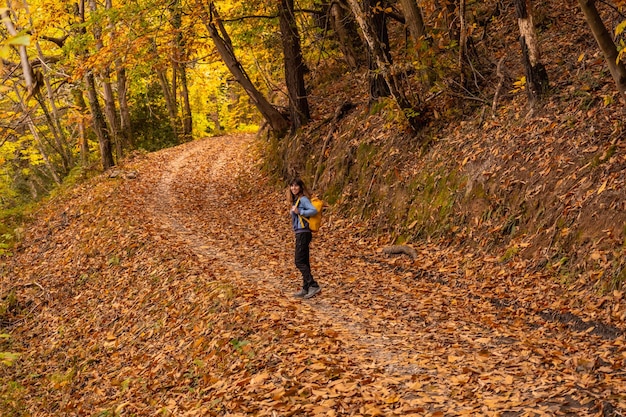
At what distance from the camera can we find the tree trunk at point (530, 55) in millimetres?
10594

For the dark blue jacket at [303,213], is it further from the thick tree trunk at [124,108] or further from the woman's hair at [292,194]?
the thick tree trunk at [124,108]

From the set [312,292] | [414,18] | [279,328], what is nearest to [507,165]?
[312,292]

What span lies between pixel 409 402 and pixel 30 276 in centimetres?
1335

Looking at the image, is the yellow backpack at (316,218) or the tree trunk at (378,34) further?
the tree trunk at (378,34)

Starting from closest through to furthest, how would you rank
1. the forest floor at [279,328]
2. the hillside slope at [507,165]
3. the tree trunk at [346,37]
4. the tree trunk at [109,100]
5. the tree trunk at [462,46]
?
the forest floor at [279,328] → the hillside slope at [507,165] → the tree trunk at [462,46] → the tree trunk at [346,37] → the tree trunk at [109,100]

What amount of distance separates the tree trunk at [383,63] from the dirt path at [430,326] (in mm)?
3185

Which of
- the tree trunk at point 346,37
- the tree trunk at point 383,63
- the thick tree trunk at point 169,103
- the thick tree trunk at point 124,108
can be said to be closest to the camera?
the tree trunk at point 383,63

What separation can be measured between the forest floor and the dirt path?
3cm

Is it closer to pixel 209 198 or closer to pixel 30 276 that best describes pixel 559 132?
pixel 209 198

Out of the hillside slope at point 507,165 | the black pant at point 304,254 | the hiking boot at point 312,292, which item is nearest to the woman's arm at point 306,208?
the black pant at point 304,254

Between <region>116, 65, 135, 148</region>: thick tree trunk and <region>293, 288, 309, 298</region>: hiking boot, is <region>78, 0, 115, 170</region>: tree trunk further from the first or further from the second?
<region>293, 288, 309, 298</region>: hiking boot

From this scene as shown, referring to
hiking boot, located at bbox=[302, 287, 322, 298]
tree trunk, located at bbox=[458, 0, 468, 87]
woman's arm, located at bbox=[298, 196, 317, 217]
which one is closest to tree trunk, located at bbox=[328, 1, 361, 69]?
tree trunk, located at bbox=[458, 0, 468, 87]

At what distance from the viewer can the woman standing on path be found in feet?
30.1

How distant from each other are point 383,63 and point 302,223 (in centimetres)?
530
